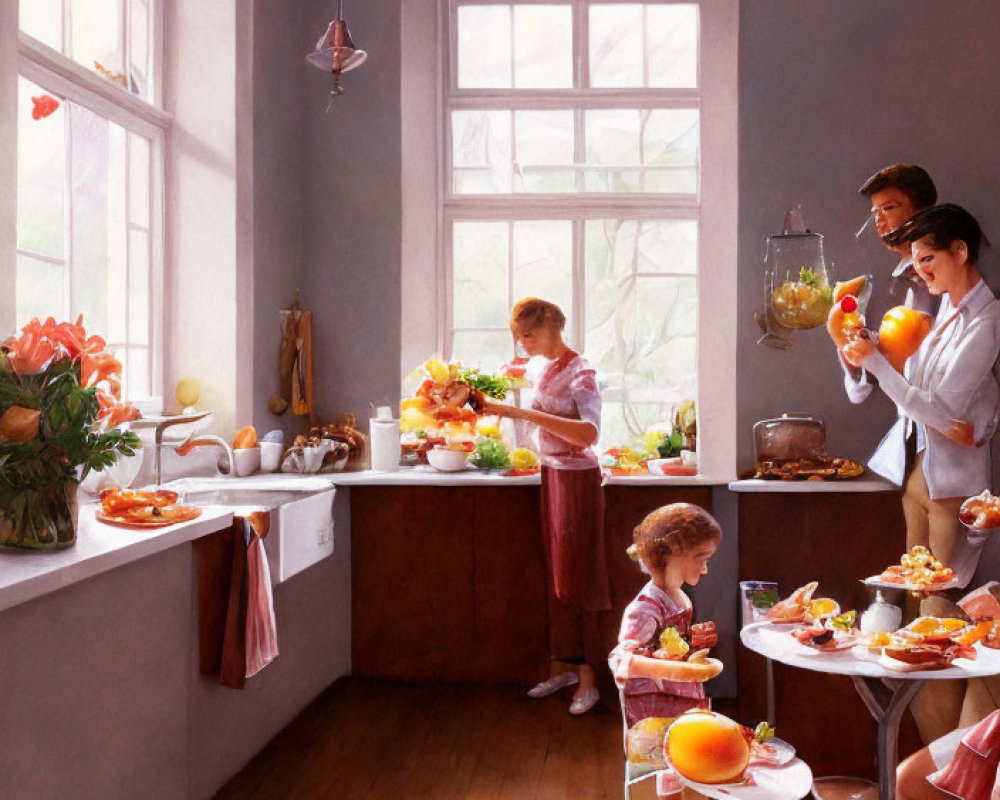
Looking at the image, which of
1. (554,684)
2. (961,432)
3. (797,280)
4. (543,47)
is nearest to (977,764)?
(961,432)

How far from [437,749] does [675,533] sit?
153cm

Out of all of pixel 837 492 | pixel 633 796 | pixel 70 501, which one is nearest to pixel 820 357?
pixel 837 492

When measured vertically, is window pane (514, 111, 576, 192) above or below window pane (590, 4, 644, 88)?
below

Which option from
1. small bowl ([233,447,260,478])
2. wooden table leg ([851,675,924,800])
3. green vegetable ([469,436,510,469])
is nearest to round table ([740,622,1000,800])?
wooden table leg ([851,675,924,800])

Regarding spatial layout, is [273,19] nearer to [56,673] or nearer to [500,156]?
[500,156]

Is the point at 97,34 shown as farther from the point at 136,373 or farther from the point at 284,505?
the point at 284,505

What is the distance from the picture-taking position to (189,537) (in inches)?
104

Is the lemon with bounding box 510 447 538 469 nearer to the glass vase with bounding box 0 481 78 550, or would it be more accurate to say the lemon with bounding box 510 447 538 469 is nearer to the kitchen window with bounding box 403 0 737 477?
the kitchen window with bounding box 403 0 737 477

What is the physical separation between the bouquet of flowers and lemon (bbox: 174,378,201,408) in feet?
5.27

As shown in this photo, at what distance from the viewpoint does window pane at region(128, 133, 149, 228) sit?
369 cm

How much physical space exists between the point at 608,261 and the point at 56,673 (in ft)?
10.1

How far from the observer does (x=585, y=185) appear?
461cm

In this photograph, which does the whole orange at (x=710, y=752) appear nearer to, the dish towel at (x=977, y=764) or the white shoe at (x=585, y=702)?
the dish towel at (x=977, y=764)

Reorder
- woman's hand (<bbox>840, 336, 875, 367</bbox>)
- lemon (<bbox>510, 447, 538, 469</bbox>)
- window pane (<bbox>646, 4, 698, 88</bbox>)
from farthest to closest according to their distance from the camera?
1. window pane (<bbox>646, 4, 698, 88</bbox>)
2. lemon (<bbox>510, 447, 538, 469</bbox>)
3. woman's hand (<bbox>840, 336, 875, 367</bbox>)
